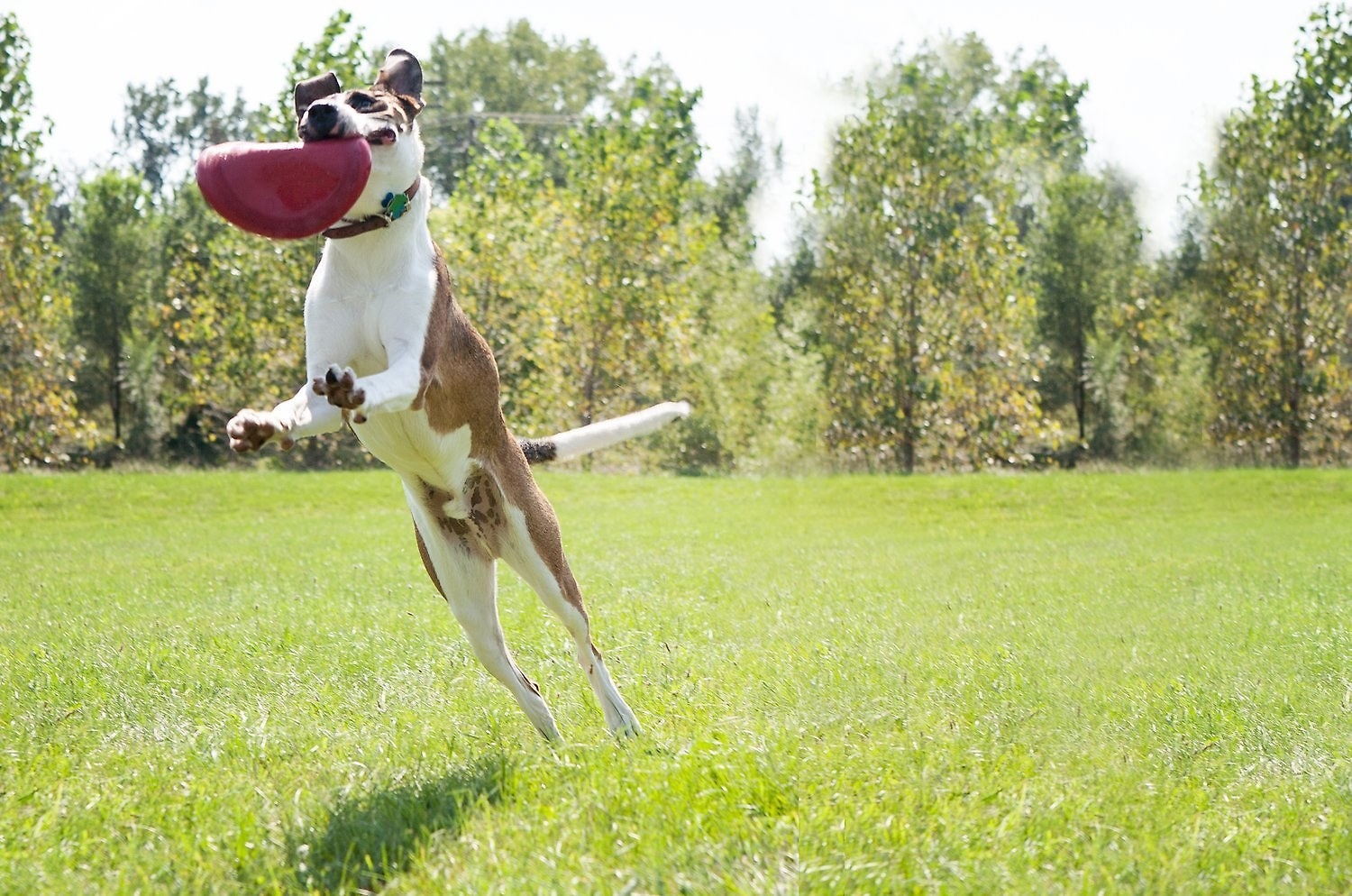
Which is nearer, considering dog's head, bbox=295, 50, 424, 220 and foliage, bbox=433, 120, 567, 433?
dog's head, bbox=295, 50, 424, 220

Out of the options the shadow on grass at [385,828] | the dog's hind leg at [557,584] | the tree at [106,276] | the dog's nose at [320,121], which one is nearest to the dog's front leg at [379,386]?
the dog's nose at [320,121]

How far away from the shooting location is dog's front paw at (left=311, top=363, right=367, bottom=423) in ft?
12.6

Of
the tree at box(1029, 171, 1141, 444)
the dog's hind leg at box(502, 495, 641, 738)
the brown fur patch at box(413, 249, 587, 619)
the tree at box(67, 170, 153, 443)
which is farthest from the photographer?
the tree at box(1029, 171, 1141, 444)

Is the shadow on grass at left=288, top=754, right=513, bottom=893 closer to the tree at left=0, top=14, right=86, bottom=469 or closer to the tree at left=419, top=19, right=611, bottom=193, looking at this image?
the tree at left=0, top=14, right=86, bottom=469

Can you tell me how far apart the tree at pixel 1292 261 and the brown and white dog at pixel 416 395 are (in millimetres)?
21924

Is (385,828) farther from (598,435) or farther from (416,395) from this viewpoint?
(598,435)

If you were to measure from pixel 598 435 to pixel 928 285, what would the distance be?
18.6 metres

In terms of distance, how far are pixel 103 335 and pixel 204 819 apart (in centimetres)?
3161

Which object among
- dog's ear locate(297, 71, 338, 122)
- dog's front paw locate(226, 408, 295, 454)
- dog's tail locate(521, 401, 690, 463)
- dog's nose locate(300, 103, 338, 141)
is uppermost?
dog's ear locate(297, 71, 338, 122)

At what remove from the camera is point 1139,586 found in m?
10.6

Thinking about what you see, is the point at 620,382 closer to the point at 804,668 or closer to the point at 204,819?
the point at 804,668

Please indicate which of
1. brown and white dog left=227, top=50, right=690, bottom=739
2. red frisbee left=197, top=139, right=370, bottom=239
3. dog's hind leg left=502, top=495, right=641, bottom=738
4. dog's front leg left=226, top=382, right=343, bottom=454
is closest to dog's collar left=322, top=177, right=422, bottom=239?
Result: brown and white dog left=227, top=50, right=690, bottom=739

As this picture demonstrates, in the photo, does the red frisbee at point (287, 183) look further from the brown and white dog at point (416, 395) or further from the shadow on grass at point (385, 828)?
the shadow on grass at point (385, 828)

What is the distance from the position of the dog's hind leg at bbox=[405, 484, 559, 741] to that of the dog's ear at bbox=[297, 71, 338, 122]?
1.52m
